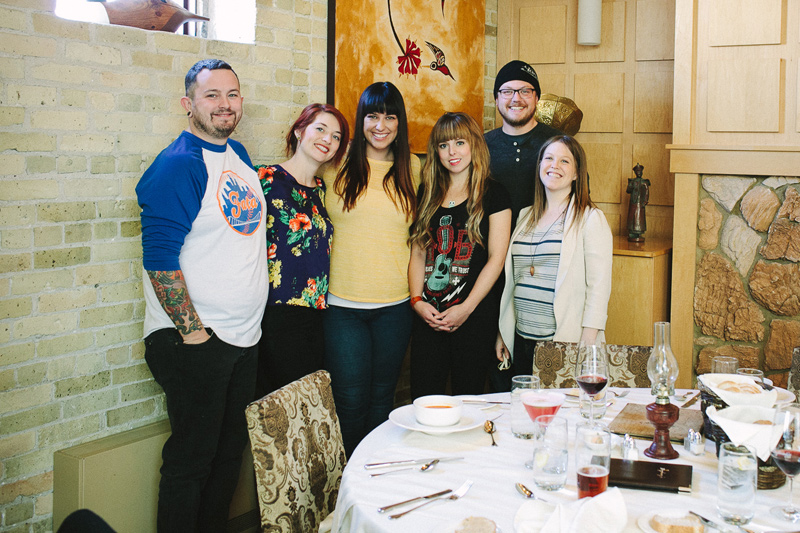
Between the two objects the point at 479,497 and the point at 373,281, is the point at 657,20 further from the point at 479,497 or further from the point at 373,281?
the point at 479,497

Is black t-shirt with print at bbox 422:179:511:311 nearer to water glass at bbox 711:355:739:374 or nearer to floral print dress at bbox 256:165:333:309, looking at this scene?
floral print dress at bbox 256:165:333:309

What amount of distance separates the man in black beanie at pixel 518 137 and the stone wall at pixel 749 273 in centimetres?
86

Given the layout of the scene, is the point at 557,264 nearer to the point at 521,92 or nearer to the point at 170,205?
the point at 521,92

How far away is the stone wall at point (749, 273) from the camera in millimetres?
3246

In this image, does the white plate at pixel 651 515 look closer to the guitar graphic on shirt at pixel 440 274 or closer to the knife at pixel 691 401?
the knife at pixel 691 401

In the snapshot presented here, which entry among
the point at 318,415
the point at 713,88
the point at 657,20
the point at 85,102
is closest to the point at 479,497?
the point at 318,415

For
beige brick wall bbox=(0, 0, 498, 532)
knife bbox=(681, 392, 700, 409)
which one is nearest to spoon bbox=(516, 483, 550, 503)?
knife bbox=(681, 392, 700, 409)

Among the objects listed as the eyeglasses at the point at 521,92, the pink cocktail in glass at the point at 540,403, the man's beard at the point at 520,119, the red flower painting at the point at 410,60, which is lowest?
the pink cocktail in glass at the point at 540,403

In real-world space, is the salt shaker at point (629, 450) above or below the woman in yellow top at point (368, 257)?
below

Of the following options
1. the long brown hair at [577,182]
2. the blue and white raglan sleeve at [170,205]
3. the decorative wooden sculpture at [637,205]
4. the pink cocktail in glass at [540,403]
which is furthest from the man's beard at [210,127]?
the decorative wooden sculpture at [637,205]

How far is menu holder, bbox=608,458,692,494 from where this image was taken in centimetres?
141

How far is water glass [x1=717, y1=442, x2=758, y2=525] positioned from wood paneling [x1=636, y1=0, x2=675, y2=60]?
11.0ft

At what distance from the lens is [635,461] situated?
1520 mm

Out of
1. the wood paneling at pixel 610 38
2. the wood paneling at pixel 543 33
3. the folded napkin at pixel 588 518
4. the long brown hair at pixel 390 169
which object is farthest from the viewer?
the wood paneling at pixel 543 33
